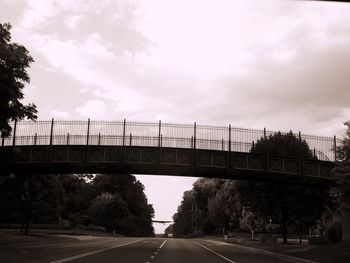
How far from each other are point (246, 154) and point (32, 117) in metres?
18.1

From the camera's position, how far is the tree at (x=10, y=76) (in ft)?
101

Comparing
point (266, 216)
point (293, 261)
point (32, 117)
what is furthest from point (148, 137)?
point (293, 261)

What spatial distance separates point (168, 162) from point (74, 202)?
7978 cm

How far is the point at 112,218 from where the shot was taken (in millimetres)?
113750

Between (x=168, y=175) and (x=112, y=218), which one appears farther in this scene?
(x=112, y=218)

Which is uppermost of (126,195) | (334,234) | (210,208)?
(126,195)

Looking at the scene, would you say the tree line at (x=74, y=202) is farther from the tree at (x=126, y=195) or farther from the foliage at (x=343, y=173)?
the foliage at (x=343, y=173)

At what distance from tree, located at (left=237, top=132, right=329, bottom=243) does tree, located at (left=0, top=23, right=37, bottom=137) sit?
78.1 ft

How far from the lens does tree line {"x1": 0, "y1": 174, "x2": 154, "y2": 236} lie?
54.5 m

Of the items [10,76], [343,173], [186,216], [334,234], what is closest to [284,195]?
[334,234]

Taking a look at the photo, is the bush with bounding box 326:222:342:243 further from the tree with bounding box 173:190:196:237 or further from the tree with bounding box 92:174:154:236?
the tree with bounding box 173:190:196:237

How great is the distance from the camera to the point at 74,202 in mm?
118938

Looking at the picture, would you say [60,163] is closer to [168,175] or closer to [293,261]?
[168,175]

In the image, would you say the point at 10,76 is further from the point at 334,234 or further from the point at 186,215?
A: the point at 186,215
